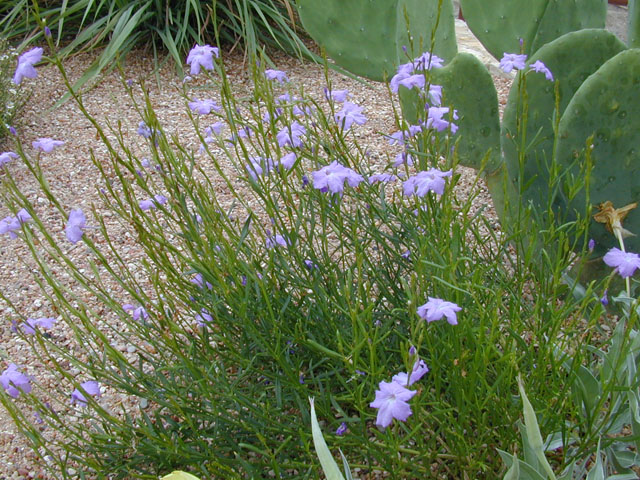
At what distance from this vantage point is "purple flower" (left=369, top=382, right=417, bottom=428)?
33.7 inches

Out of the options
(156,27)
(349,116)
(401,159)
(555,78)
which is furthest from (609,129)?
(156,27)

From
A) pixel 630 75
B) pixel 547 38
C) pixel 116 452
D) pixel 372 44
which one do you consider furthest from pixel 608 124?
pixel 116 452

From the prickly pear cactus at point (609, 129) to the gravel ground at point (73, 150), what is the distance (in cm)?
89

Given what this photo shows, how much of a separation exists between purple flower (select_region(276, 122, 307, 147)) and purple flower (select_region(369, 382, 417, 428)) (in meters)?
0.51

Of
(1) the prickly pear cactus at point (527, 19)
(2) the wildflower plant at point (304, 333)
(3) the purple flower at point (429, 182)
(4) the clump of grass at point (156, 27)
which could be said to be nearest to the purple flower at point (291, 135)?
(2) the wildflower plant at point (304, 333)

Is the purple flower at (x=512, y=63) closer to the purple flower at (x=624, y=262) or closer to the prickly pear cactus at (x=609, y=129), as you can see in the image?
the prickly pear cactus at (x=609, y=129)

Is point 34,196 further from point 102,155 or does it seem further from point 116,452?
point 116,452

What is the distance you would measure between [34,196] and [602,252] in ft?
7.40

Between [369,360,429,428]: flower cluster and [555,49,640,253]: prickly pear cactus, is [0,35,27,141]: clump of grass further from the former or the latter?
Answer: [369,360,429,428]: flower cluster

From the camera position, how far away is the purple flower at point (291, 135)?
1.24 metres

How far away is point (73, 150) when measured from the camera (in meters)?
3.23

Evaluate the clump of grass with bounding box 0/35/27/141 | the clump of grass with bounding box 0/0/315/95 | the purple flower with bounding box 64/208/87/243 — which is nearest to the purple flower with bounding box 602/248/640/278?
the purple flower with bounding box 64/208/87/243

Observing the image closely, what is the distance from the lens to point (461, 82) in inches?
72.8

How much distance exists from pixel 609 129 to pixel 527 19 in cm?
57
